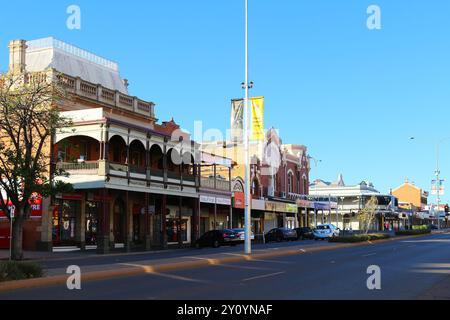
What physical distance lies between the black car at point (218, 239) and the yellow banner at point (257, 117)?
15.5m

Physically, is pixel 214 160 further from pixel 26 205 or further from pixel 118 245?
pixel 26 205

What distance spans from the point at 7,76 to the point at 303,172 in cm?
5850

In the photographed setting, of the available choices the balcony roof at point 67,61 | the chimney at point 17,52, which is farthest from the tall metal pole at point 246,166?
the chimney at point 17,52

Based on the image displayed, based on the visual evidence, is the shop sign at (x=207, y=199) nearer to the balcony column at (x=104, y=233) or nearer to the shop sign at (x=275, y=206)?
the balcony column at (x=104, y=233)

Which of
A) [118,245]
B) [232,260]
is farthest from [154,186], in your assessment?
[232,260]

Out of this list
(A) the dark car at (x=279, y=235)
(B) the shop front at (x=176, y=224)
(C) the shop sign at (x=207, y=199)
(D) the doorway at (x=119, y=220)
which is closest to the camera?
(D) the doorway at (x=119, y=220)

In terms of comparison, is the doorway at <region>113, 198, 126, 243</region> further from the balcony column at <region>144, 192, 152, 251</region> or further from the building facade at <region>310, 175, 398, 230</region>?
the building facade at <region>310, 175, 398, 230</region>

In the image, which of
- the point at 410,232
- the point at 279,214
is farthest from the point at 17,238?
the point at 279,214

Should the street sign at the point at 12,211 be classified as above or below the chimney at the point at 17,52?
below

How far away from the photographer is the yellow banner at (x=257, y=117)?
2772 cm

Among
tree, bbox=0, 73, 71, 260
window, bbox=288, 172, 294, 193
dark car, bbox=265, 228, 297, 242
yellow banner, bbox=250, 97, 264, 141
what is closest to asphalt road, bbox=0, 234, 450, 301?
yellow banner, bbox=250, 97, 264, 141

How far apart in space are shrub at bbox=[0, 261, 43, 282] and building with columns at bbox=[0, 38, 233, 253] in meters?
14.8

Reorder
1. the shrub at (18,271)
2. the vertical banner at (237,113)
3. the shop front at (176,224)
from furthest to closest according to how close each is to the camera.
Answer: the shop front at (176,224)
the vertical banner at (237,113)
the shrub at (18,271)

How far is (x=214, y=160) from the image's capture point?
50.2 metres
